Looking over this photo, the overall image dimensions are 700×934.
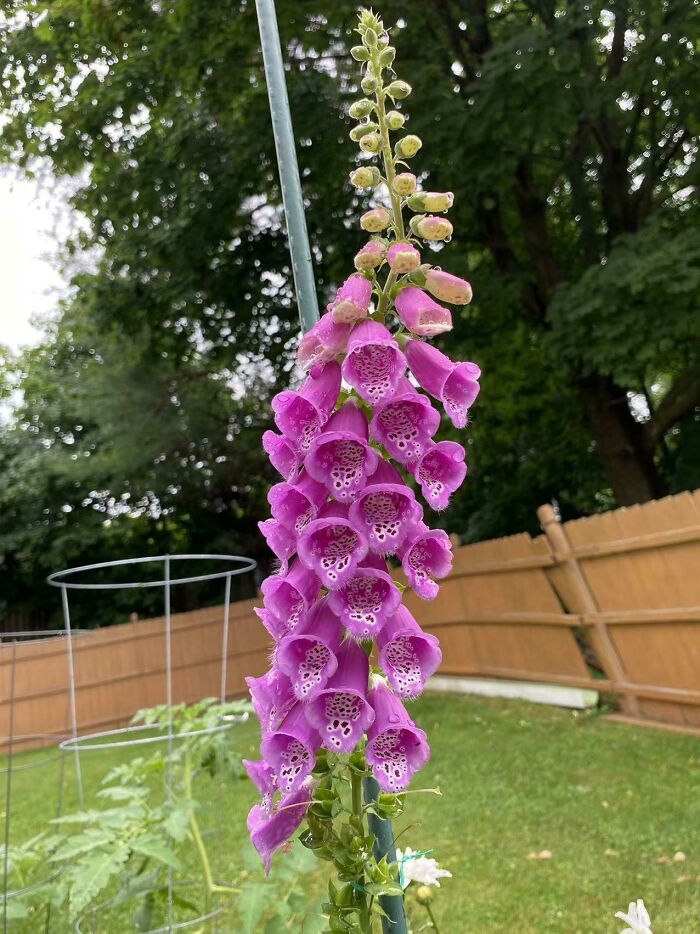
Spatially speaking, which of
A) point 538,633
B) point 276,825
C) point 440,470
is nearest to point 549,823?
point 538,633

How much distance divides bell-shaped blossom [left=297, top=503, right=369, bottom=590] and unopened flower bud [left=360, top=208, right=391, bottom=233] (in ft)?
1.22

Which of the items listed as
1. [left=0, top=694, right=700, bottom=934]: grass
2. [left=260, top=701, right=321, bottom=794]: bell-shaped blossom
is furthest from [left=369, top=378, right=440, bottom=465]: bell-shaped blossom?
[left=0, top=694, right=700, bottom=934]: grass

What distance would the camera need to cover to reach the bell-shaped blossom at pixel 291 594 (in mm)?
983

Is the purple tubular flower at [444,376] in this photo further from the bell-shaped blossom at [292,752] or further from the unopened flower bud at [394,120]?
the bell-shaped blossom at [292,752]

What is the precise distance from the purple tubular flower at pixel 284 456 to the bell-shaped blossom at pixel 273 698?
0.26m

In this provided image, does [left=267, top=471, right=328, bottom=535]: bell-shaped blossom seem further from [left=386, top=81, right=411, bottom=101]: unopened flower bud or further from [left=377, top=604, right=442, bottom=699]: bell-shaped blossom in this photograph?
[left=386, top=81, right=411, bottom=101]: unopened flower bud

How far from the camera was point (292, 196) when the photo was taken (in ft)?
3.86

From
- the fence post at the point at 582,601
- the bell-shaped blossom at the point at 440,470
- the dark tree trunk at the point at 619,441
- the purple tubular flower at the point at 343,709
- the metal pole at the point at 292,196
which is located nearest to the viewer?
the purple tubular flower at the point at 343,709

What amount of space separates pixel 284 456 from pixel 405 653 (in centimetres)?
30

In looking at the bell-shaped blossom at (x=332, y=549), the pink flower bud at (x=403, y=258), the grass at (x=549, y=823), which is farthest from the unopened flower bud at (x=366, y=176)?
the grass at (x=549, y=823)

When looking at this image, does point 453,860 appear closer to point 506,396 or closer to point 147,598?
point 506,396

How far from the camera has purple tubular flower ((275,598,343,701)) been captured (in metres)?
0.92

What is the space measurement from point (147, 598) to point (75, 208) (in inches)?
328

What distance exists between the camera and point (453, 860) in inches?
153
